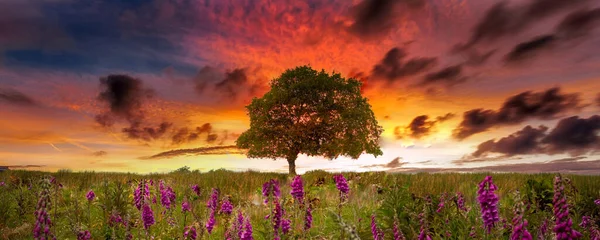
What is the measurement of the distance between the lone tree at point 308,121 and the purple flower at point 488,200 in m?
34.0

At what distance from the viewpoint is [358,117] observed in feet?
130

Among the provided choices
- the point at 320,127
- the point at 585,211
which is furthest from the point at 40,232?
the point at 320,127

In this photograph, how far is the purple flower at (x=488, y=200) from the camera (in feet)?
11.6

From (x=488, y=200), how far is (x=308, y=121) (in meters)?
35.9

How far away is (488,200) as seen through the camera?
3.59 m

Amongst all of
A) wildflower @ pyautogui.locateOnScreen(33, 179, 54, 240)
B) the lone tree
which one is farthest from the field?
the lone tree

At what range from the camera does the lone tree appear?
38875mm

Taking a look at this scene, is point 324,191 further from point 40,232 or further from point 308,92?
point 308,92

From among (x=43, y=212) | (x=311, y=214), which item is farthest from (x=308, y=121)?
(x=43, y=212)

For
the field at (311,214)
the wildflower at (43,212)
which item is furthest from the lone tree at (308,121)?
the wildflower at (43,212)

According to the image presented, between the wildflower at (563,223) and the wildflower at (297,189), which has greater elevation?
the wildflower at (297,189)

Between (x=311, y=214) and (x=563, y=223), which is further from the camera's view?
(x=311, y=214)

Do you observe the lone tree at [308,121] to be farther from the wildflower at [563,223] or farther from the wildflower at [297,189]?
the wildflower at [563,223]

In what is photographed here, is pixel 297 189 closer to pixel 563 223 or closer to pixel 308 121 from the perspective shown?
pixel 563 223
